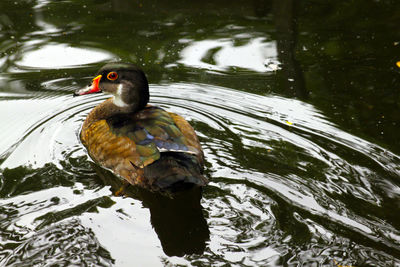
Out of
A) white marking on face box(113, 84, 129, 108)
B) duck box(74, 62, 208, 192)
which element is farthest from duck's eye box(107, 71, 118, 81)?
white marking on face box(113, 84, 129, 108)

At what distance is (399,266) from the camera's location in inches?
155

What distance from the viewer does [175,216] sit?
4652 mm

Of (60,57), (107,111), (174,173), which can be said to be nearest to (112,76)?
(107,111)

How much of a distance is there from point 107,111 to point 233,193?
6.16ft

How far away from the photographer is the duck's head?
557cm

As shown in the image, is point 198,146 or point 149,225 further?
point 198,146

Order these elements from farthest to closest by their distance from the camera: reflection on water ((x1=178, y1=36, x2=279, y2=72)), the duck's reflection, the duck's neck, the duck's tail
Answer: reflection on water ((x1=178, y1=36, x2=279, y2=72)) → the duck's neck → the duck's tail → the duck's reflection

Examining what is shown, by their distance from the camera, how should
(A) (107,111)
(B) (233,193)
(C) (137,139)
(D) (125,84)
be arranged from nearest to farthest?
1. (B) (233,193)
2. (C) (137,139)
3. (D) (125,84)
4. (A) (107,111)

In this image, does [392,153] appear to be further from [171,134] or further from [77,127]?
[77,127]

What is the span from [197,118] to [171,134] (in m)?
1.26

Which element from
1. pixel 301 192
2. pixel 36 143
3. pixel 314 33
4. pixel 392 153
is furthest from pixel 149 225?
pixel 314 33

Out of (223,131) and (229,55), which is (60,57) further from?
(223,131)

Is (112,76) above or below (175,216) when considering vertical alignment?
above

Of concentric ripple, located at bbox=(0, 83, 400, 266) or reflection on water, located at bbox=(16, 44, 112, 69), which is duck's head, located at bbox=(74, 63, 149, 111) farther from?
reflection on water, located at bbox=(16, 44, 112, 69)
